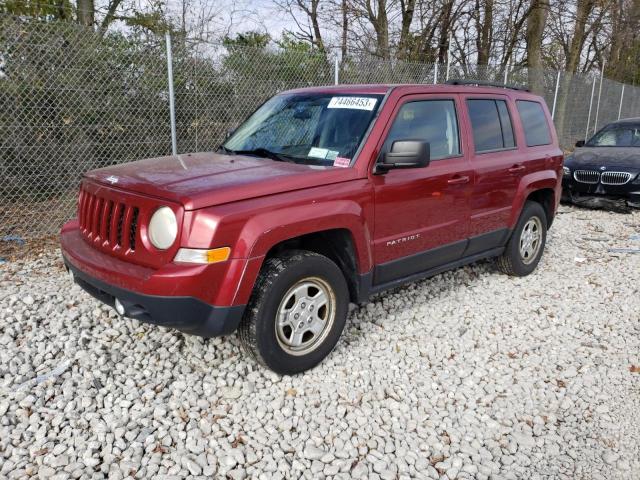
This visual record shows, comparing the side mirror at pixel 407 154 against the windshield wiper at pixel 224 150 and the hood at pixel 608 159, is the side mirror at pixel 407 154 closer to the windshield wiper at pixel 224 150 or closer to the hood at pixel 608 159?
the windshield wiper at pixel 224 150

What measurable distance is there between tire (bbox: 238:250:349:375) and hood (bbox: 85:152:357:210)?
0.47 meters

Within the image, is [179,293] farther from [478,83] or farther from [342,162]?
[478,83]

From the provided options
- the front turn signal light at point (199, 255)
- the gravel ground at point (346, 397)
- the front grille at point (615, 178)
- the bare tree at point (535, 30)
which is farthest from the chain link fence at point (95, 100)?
the bare tree at point (535, 30)

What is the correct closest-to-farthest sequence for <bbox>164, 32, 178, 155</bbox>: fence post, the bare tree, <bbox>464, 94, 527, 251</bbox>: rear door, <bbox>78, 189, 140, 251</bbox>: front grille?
<bbox>78, 189, 140, 251</bbox>: front grille, <bbox>464, 94, 527, 251</bbox>: rear door, <bbox>164, 32, 178, 155</bbox>: fence post, the bare tree

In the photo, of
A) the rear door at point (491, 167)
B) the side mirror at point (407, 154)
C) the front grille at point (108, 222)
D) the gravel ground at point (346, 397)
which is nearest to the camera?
the gravel ground at point (346, 397)

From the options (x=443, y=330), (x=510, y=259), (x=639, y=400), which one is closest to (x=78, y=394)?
(x=443, y=330)

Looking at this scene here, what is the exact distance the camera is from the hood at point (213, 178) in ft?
9.48

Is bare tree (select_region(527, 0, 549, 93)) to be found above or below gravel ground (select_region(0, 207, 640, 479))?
above

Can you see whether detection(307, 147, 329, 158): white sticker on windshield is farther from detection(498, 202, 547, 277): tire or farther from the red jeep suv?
detection(498, 202, 547, 277): tire

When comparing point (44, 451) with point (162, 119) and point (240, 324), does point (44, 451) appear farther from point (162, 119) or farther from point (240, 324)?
point (162, 119)

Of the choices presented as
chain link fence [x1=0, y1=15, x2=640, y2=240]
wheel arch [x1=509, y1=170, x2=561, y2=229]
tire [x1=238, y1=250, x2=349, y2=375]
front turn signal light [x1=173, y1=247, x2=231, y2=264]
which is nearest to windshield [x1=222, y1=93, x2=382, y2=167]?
tire [x1=238, y1=250, x2=349, y2=375]

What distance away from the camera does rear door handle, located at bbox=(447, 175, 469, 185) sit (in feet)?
13.5

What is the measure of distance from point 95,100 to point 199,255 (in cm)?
480

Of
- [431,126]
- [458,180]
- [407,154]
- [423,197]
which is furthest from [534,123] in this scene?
[407,154]
